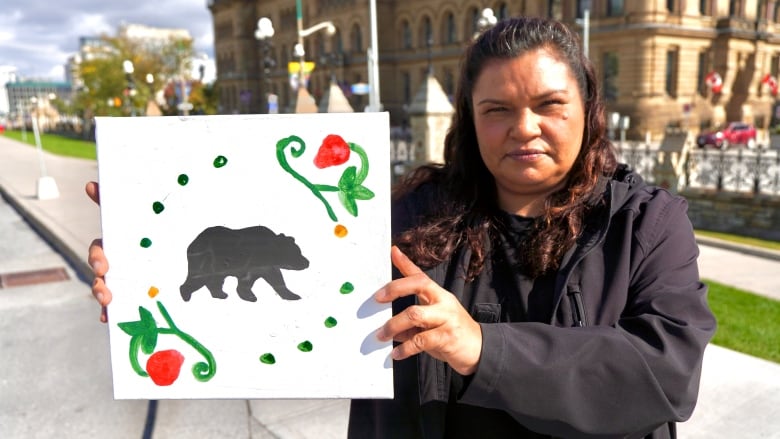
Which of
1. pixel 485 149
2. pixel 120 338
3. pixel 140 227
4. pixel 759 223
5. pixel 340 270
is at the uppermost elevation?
pixel 485 149

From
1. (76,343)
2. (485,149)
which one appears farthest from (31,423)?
(485,149)

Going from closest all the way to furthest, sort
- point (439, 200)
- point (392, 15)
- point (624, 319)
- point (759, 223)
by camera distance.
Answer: point (624, 319) → point (439, 200) → point (759, 223) → point (392, 15)

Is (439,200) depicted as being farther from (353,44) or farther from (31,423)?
(353,44)

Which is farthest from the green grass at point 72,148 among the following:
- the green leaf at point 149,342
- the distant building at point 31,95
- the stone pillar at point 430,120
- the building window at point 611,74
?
the distant building at point 31,95

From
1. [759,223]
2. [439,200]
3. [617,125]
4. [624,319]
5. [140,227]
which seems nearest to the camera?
[624,319]

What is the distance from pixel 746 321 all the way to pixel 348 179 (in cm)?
594

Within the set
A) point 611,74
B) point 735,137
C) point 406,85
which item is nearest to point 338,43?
point 406,85

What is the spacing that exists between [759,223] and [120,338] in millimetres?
13782

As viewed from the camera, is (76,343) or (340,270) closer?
(340,270)

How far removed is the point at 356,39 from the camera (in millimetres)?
56250

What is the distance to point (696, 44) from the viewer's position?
123ft

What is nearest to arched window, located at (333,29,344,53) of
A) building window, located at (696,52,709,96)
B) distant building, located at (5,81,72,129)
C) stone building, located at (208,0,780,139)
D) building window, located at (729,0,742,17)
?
stone building, located at (208,0,780,139)

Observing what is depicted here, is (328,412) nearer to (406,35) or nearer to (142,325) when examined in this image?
(142,325)

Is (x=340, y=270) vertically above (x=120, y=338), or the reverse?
A: (x=340, y=270)
